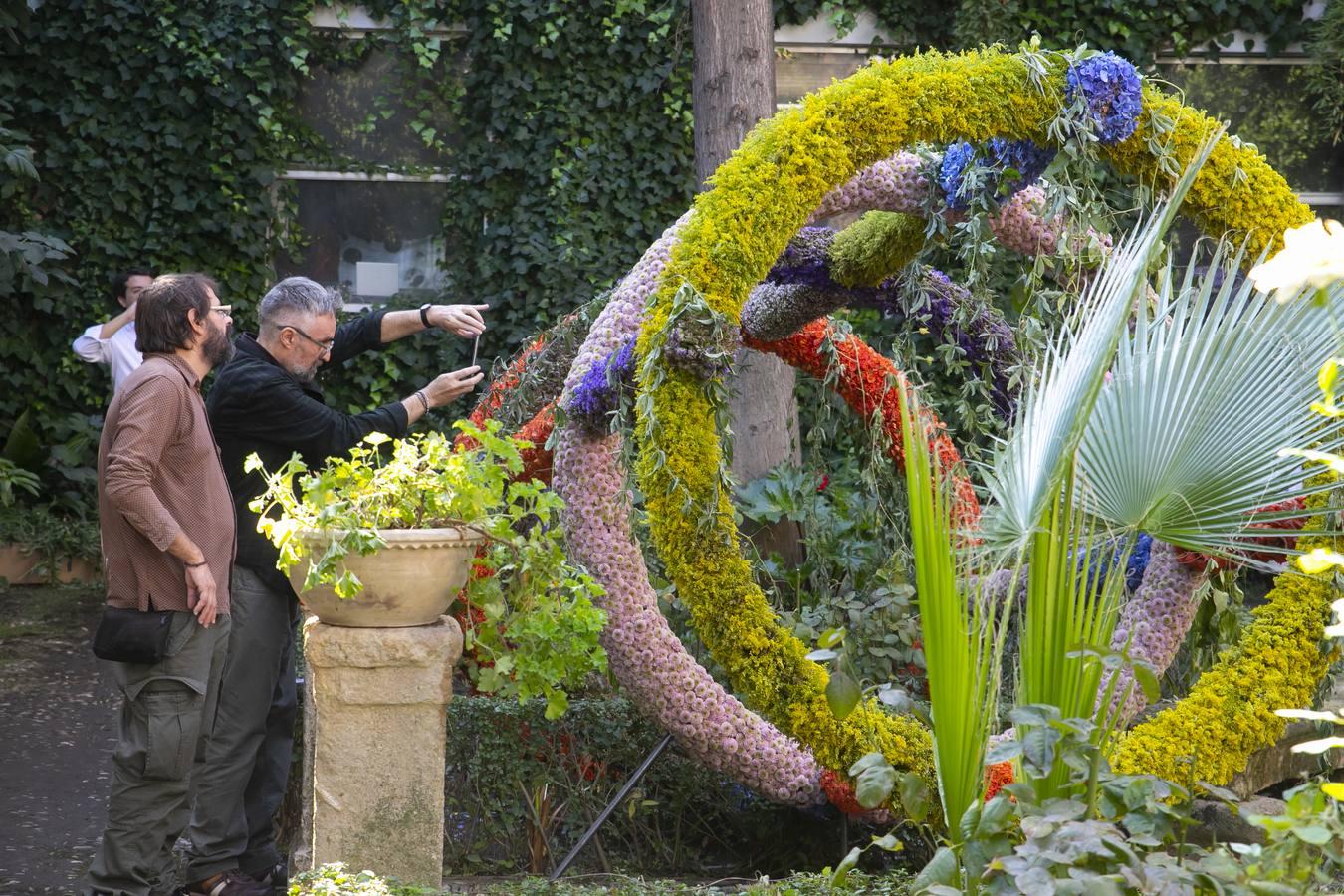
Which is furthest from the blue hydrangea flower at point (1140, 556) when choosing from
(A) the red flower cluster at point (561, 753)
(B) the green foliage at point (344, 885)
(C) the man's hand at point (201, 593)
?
(C) the man's hand at point (201, 593)

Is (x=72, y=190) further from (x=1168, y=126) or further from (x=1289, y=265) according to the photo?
(x=1289, y=265)

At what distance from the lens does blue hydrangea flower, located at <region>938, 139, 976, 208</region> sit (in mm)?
3951

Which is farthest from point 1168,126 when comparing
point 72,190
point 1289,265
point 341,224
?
point 72,190

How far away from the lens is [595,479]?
4016 mm

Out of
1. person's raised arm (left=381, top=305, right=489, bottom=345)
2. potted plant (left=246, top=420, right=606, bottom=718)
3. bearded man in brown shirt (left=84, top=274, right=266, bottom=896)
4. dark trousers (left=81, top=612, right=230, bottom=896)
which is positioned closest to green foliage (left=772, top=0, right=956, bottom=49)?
person's raised arm (left=381, top=305, right=489, bottom=345)

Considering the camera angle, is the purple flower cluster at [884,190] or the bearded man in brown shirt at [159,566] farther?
the purple flower cluster at [884,190]

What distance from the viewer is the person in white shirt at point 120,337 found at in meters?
7.07

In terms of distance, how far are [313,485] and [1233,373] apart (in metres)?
2.01

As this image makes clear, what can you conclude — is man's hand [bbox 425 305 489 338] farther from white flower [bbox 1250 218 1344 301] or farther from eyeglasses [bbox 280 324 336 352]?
white flower [bbox 1250 218 1344 301]

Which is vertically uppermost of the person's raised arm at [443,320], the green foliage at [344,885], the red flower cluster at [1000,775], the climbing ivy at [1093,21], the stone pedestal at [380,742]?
the climbing ivy at [1093,21]

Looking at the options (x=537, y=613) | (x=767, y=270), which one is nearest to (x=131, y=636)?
(x=537, y=613)

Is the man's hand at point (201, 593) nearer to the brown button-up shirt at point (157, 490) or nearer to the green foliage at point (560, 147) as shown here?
the brown button-up shirt at point (157, 490)

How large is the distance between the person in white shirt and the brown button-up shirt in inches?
136

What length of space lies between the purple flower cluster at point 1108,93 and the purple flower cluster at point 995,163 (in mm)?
166
